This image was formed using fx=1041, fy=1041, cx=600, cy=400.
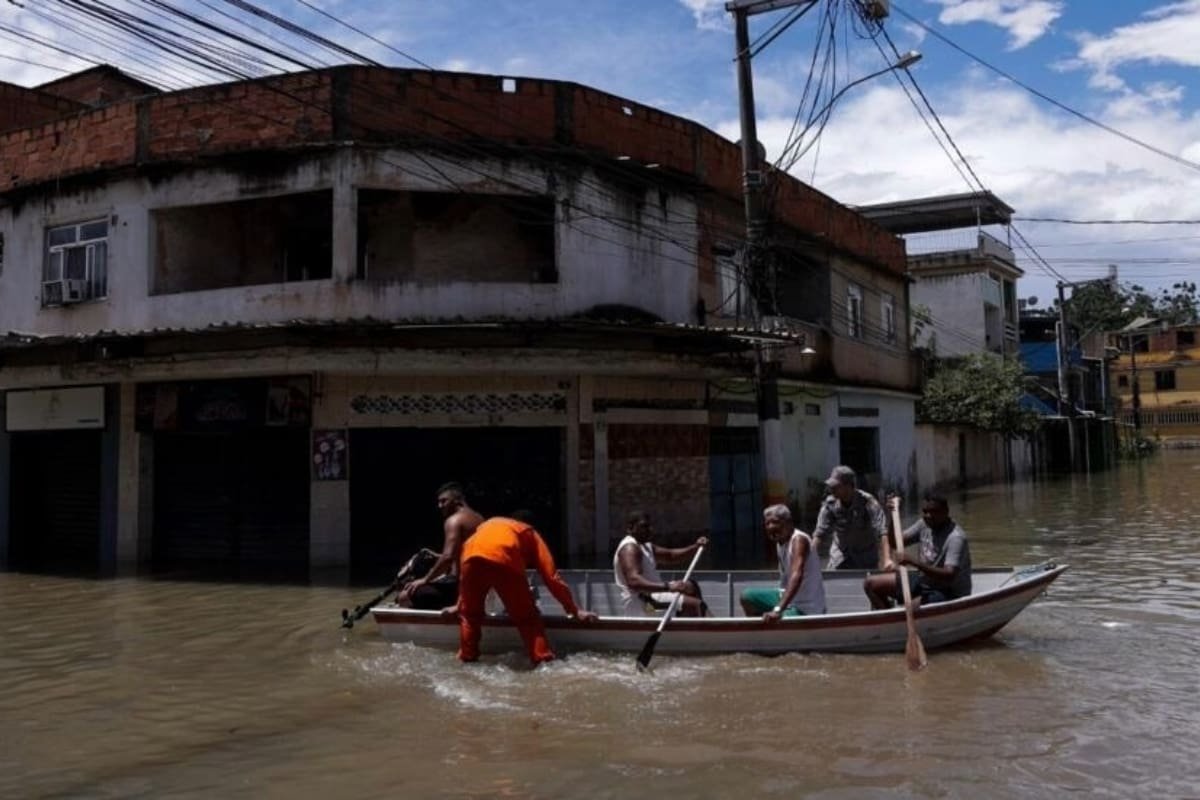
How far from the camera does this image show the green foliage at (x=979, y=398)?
33188 millimetres

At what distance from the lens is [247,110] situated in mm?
14852

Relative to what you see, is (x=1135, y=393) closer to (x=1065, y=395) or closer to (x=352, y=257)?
(x=1065, y=395)

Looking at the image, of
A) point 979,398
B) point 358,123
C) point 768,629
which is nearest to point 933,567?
point 768,629

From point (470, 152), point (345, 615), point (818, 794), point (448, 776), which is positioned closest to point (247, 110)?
point (470, 152)

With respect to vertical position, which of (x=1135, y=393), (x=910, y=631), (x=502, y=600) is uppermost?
(x=1135, y=393)

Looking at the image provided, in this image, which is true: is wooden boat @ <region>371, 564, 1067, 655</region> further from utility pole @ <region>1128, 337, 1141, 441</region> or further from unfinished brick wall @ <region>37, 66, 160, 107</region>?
utility pole @ <region>1128, 337, 1141, 441</region>

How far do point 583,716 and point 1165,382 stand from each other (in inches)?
2553

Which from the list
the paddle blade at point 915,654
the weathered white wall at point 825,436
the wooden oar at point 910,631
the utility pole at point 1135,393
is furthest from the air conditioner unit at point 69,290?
the utility pole at point 1135,393

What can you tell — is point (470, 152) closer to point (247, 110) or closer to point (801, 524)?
point (247, 110)

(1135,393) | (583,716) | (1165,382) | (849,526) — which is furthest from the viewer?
(1165,382)

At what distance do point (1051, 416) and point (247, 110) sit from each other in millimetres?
36708

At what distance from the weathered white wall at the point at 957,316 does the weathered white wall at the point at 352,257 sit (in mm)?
25633

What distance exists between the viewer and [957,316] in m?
40.2

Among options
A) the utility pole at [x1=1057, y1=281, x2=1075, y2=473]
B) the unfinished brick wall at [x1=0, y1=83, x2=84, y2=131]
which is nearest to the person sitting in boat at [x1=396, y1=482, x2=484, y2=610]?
the unfinished brick wall at [x1=0, y1=83, x2=84, y2=131]
